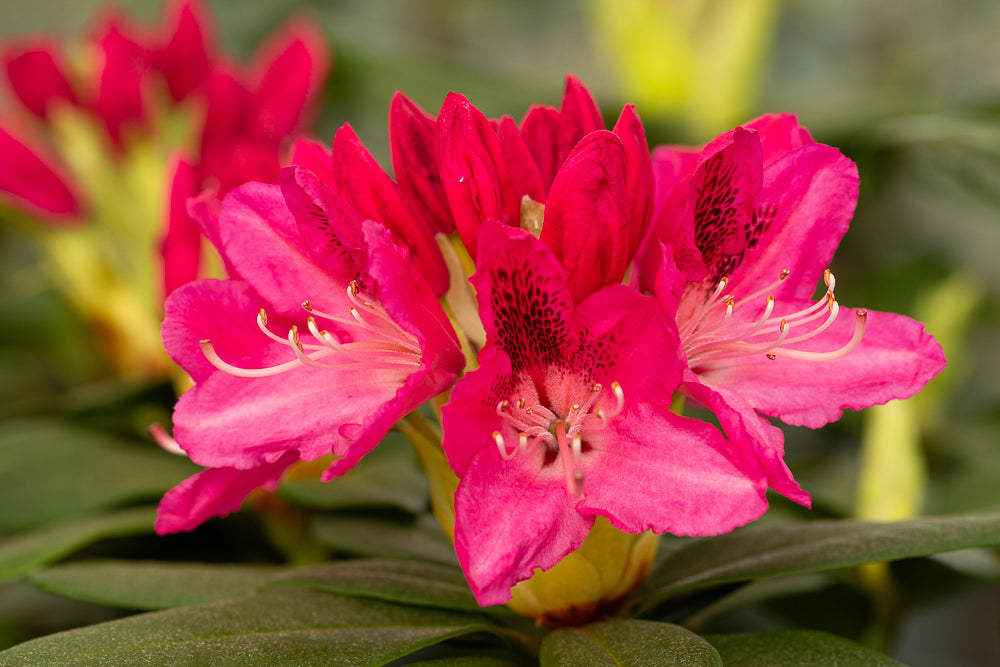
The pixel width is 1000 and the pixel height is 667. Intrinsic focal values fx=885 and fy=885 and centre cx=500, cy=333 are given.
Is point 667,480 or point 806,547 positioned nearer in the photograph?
point 667,480

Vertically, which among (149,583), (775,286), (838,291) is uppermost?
(775,286)

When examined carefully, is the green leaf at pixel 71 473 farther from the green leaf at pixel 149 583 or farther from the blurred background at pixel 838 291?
the green leaf at pixel 149 583

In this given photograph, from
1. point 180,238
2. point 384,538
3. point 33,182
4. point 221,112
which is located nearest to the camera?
point 384,538

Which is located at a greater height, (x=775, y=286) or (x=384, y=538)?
(x=775, y=286)

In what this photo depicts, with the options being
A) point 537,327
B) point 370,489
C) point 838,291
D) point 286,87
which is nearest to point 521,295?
point 537,327

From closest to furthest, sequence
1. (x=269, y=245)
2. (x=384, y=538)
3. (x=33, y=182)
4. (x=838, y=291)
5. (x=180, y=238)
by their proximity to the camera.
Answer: (x=269, y=245) → (x=384, y=538) → (x=180, y=238) → (x=33, y=182) → (x=838, y=291)

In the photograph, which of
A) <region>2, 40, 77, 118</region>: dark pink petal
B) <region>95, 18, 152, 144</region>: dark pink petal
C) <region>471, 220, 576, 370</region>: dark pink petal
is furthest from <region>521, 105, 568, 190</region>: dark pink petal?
<region>2, 40, 77, 118</region>: dark pink petal

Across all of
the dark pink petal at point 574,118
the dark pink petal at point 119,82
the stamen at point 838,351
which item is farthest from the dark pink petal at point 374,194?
the dark pink petal at point 119,82

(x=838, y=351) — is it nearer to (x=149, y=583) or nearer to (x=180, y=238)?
(x=149, y=583)
